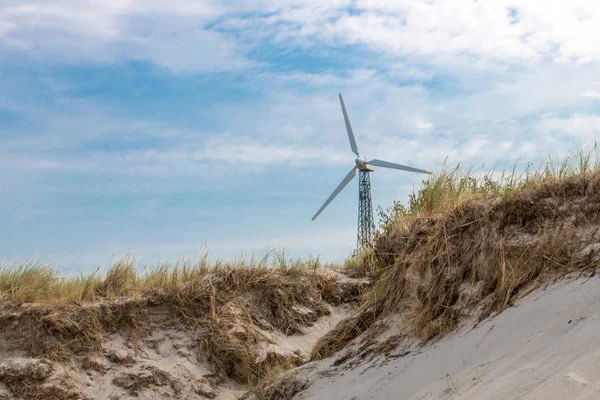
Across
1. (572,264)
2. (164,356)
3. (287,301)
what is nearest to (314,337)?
(287,301)

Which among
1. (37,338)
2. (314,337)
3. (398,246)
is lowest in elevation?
(314,337)

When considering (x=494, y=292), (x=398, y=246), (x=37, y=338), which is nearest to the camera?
(x=494, y=292)

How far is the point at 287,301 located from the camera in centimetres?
1167

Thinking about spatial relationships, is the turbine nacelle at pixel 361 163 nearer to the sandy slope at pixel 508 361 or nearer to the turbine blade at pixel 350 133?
→ the turbine blade at pixel 350 133

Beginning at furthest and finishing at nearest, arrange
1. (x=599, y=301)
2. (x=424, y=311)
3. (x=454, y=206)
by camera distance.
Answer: (x=454, y=206) → (x=424, y=311) → (x=599, y=301)

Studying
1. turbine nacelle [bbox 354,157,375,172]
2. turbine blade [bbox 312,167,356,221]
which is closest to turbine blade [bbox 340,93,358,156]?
turbine nacelle [bbox 354,157,375,172]

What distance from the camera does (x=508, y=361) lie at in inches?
204

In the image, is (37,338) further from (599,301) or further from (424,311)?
(599,301)

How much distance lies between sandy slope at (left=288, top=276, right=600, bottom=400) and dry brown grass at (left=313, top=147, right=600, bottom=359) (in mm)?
315

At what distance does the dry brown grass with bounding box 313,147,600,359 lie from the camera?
6.55m

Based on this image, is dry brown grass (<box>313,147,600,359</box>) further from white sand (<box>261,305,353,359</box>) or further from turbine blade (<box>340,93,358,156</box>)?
turbine blade (<box>340,93,358,156</box>)

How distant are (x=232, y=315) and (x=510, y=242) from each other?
17.9 ft

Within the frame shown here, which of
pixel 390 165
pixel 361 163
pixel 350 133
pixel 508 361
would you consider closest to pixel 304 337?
pixel 508 361

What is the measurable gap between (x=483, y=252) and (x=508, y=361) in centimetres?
210
